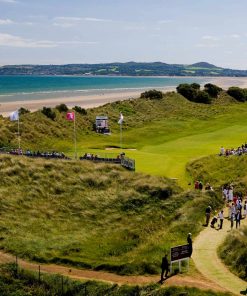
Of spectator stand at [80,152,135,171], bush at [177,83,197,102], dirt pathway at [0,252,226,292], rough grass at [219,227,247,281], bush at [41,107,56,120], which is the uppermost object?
bush at [177,83,197,102]

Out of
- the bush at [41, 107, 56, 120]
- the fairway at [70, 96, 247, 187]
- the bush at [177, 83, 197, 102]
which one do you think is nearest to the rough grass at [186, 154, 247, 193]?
the fairway at [70, 96, 247, 187]

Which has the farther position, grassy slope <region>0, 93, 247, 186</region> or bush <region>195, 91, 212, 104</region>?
bush <region>195, 91, 212, 104</region>

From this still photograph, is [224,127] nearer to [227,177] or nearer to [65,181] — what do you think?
[227,177]

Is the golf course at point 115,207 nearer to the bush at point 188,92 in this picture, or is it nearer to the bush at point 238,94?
the bush at point 188,92

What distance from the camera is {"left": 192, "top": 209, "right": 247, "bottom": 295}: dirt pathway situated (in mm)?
24000

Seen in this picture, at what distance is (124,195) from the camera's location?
3872 cm

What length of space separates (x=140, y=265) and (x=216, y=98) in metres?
80.7

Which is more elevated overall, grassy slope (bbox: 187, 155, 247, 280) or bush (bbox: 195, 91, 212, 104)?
bush (bbox: 195, 91, 212, 104)

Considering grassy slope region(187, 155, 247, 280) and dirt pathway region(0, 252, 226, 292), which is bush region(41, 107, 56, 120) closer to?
grassy slope region(187, 155, 247, 280)

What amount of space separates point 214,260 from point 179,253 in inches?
90.3

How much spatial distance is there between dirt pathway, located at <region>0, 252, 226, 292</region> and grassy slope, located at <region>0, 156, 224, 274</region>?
22.6 inches

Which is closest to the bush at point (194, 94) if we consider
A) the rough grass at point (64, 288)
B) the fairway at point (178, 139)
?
the fairway at point (178, 139)

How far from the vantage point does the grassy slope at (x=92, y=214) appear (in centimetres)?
2895

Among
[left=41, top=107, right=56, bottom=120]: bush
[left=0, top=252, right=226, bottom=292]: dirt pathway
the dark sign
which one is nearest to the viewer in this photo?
[left=0, top=252, right=226, bottom=292]: dirt pathway
